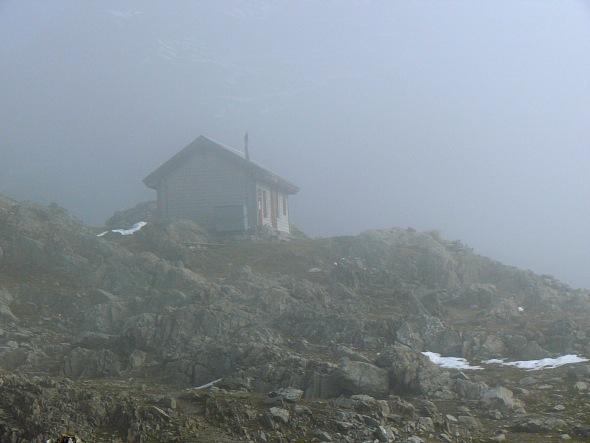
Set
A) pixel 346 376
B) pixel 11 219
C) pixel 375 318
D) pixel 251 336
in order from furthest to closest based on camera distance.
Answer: pixel 11 219
pixel 375 318
pixel 251 336
pixel 346 376

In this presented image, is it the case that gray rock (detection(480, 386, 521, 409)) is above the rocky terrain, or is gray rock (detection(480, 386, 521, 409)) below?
below

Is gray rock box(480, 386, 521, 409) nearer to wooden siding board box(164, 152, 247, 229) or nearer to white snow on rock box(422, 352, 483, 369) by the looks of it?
white snow on rock box(422, 352, 483, 369)

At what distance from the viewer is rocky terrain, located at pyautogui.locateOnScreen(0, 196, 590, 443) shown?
1413 cm

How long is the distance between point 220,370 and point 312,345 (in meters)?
5.02

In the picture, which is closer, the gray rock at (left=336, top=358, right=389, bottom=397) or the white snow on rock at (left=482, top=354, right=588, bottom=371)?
the gray rock at (left=336, top=358, right=389, bottom=397)

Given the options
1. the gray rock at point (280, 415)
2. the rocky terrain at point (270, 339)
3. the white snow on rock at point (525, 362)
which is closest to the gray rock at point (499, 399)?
the rocky terrain at point (270, 339)

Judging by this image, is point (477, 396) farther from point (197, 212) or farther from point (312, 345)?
point (197, 212)

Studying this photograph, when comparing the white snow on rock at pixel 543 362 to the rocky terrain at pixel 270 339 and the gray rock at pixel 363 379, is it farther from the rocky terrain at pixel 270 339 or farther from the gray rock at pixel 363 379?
the gray rock at pixel 363 379

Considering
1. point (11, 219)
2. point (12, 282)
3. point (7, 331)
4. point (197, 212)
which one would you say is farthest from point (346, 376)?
point (197, 212)

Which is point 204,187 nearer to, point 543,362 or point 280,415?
point 543,362

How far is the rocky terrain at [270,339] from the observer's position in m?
14.1

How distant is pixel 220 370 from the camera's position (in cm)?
1869

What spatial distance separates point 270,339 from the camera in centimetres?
2259

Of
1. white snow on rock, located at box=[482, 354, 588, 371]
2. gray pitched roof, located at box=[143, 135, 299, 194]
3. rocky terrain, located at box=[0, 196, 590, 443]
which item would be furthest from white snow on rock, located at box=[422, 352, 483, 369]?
gray pitched roof, located at box=[143, 135, 299, 194]
